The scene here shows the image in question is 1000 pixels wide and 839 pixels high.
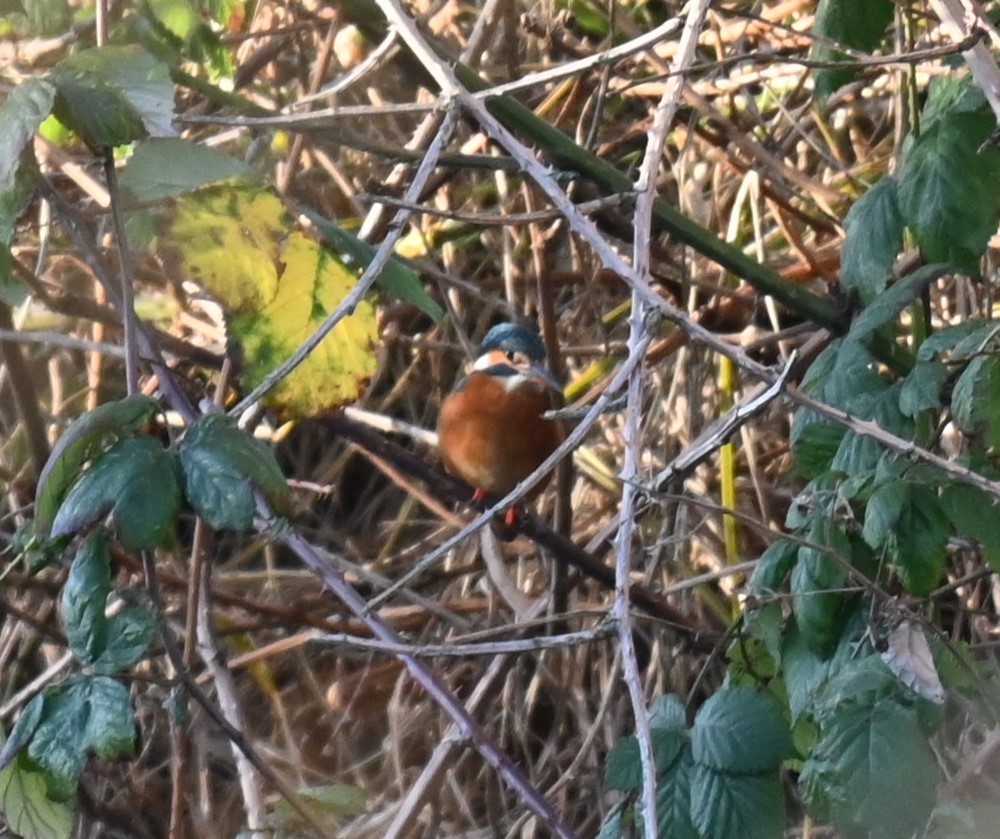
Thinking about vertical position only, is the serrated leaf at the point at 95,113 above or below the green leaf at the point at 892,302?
above

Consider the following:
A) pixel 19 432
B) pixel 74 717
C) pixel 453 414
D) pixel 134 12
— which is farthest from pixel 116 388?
pixel 74 717

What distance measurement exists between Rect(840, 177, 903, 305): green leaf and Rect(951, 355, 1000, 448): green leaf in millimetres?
247

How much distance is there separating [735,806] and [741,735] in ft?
0.18

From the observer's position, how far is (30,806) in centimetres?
103

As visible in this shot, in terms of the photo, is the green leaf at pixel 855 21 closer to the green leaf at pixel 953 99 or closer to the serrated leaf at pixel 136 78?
the green leaf at pixel 953 99

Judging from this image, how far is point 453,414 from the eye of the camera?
2.33 m

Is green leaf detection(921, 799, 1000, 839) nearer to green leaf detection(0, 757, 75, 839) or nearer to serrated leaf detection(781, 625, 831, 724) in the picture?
serrated leaf detection(781, 625, 831, 724)

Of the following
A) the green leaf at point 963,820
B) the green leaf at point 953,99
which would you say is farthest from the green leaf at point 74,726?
the green leaf at point 953,99

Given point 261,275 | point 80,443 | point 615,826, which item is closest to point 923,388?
point 615,826

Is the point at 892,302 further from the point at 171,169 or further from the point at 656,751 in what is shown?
the point at 171,169

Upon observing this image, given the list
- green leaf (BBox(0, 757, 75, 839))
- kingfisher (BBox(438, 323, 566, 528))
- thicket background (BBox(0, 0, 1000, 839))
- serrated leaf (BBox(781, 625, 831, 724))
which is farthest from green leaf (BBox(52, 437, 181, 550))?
kingfisher (BBox(438, 323, 566, 528))

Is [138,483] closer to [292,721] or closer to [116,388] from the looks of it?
[116,388]

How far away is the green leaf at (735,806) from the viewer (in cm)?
99

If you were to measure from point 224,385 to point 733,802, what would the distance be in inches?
27.8
